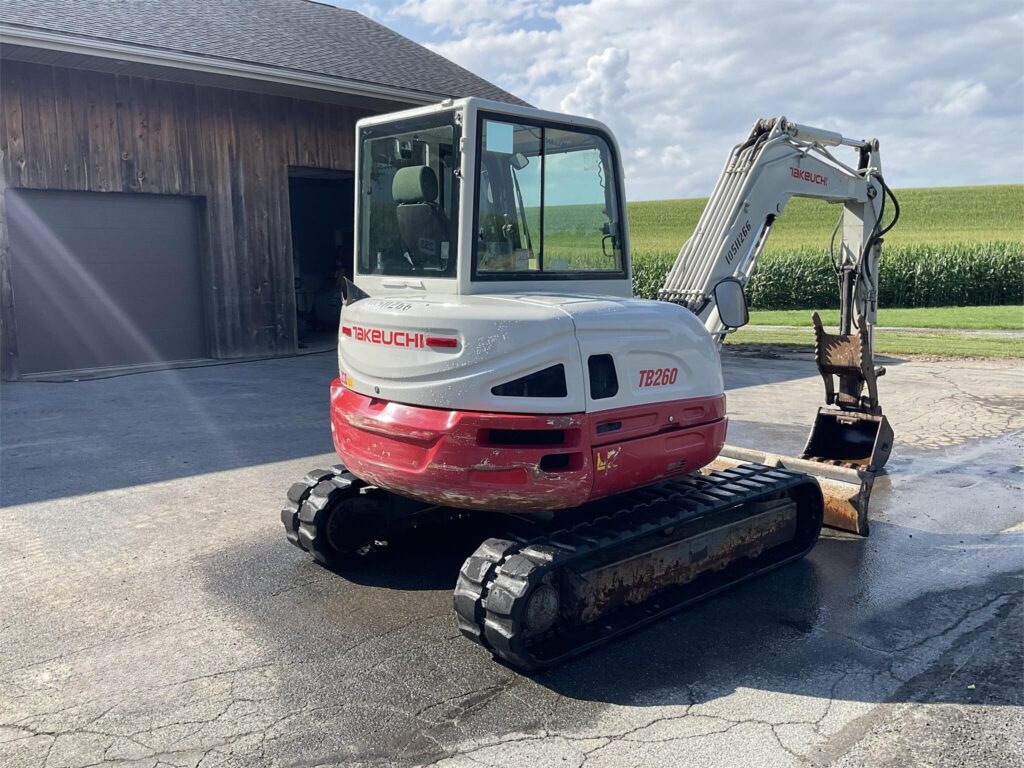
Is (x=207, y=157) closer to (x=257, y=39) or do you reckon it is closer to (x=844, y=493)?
(x=257, y=39)

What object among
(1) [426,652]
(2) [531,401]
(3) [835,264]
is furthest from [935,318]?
(1) [426,652]

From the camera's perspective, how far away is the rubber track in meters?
4.25

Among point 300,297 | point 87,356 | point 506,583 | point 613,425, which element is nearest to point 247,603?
point 506,583

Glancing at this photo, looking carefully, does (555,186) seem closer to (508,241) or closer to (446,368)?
(508,241)

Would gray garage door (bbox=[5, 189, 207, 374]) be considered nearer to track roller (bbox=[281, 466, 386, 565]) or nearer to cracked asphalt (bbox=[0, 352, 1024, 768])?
cracked asphalt (bbox=[0, 352, 1024, 768])

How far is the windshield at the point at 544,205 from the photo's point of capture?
490 centimetres

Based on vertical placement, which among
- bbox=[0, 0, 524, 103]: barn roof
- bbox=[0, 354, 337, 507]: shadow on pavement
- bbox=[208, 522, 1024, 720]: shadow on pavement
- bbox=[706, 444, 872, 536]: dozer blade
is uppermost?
bbox=[0, 0, 524, 103]: barn roof

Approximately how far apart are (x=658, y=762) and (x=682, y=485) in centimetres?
230

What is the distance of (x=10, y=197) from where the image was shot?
42.4 ft

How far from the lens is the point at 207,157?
14.9 m

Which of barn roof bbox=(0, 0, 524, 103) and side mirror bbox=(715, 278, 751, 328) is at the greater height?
barn roof bbox=(0, 0, 524, 103)

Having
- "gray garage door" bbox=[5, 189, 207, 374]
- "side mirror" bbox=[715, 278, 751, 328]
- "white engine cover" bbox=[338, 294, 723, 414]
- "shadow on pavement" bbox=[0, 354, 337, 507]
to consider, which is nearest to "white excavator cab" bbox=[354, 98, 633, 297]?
"white engine cover" bbox=[338, 294, 723, 414]

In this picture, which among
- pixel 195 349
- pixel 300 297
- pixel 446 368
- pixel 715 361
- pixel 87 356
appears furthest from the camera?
pixel 300 297

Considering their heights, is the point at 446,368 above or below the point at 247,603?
above
